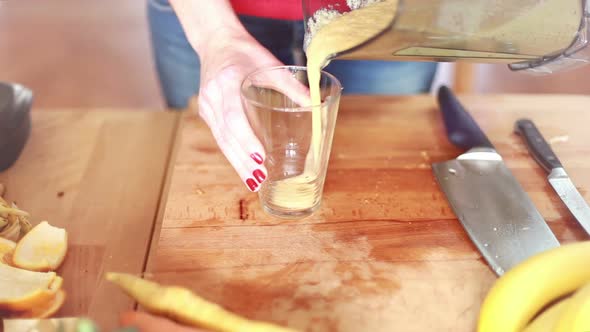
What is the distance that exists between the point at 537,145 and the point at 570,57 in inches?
8.5

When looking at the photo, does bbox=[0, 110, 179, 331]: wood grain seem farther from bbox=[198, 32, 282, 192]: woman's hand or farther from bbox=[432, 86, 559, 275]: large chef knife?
bbox=[432, 86, 559, 275]: large chef knife

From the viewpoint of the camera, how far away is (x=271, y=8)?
1.08 meters

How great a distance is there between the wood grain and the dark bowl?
0.02m

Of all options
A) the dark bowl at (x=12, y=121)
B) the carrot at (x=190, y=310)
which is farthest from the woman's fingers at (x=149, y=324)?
the dark bowl at (x=12, y=121)

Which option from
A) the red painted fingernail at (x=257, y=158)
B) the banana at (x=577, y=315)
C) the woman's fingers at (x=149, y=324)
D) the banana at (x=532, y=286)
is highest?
the banana at (x=577, y=315)

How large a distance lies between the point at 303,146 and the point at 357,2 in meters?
0.20

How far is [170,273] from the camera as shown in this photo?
706 mm

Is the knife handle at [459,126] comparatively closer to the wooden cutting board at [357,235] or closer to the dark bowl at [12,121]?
the wooden cutting board at [357,235]

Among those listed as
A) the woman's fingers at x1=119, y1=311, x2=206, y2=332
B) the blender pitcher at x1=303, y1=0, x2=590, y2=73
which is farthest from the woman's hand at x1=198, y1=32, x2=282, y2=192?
the woman's fingers at x1=119, y1=311, x2=206, y2=332

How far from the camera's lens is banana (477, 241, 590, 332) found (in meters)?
0.59

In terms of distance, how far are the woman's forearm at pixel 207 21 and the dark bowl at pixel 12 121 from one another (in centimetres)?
28

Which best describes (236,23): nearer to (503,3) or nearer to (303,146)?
(303,146)

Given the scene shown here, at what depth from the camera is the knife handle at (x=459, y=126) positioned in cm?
91

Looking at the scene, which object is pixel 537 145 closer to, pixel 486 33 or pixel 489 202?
pixel 489 202
